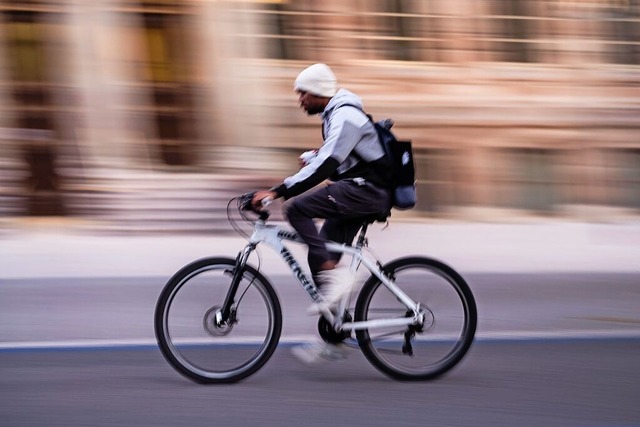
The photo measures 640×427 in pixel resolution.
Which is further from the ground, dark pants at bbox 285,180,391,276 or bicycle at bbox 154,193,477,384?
dark pants at bbox 285,180,391,276

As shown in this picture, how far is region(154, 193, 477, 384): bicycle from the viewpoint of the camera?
196 inches

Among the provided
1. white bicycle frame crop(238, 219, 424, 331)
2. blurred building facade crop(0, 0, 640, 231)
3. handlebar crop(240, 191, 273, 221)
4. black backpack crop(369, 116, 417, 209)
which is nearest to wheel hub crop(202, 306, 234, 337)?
white bicycle frame crop(238, 219, 424, 331)

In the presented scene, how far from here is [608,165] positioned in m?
9.51

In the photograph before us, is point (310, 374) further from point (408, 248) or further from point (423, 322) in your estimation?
point (408, 248)

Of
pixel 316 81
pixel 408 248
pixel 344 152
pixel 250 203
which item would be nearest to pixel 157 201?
pixel 408 248

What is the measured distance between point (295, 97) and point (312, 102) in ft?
→ 14.2

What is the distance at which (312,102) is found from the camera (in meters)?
4.90

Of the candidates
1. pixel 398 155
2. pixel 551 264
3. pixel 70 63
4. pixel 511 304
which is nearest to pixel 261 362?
pixel 398 155

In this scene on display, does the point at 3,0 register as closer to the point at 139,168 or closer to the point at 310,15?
the point at 139,168

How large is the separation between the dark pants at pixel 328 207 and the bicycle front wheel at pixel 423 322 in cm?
30

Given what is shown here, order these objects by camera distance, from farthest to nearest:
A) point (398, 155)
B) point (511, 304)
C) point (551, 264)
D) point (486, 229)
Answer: point (486, 229)
point (551, 264)
point (511, 304)
point (398, 155)

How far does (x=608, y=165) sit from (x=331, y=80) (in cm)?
530

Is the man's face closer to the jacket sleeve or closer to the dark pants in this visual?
the jacket sleeve

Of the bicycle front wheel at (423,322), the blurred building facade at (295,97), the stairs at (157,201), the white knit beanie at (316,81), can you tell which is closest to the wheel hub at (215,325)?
the bicycle front wheel at (423,322)
